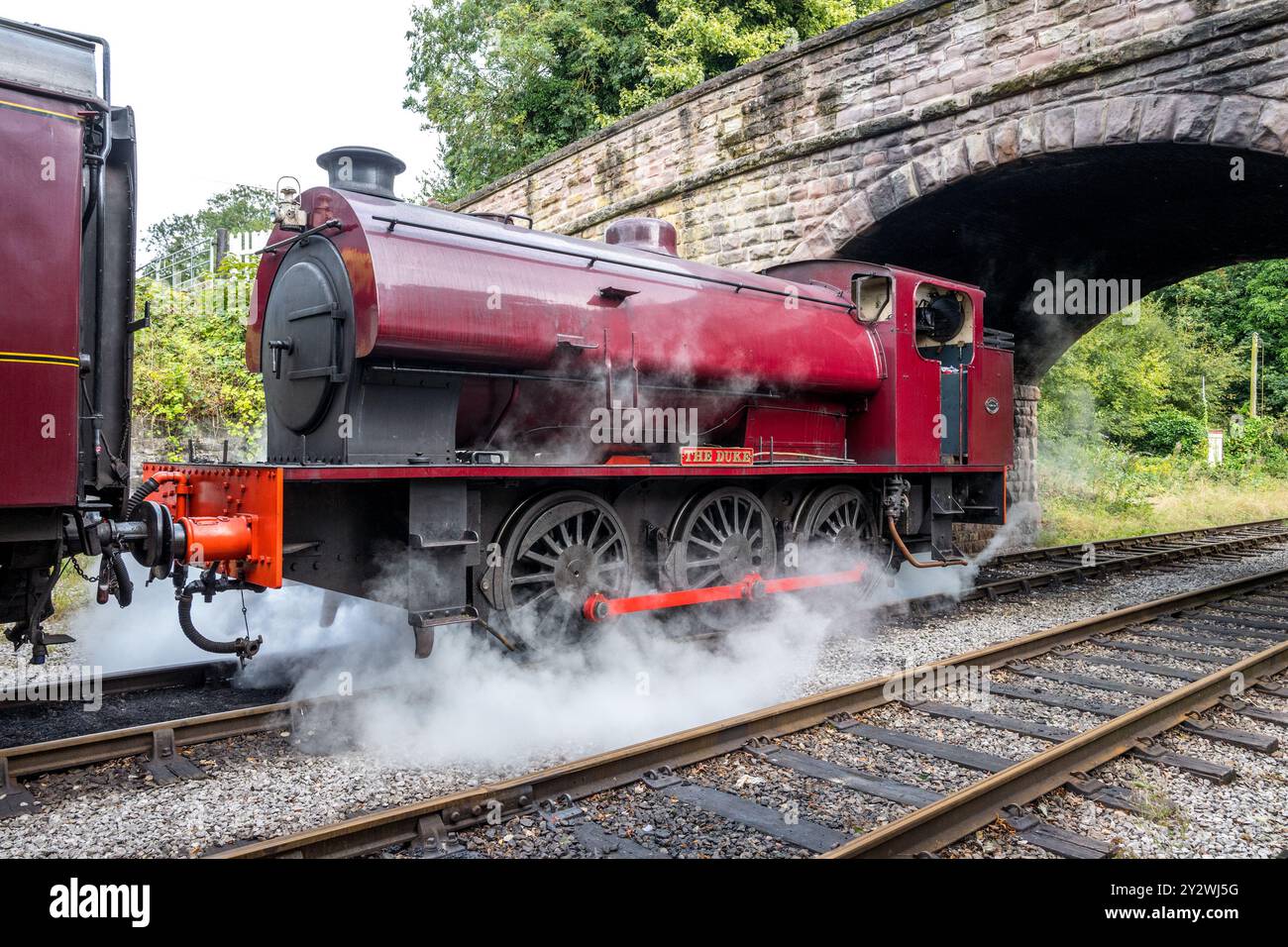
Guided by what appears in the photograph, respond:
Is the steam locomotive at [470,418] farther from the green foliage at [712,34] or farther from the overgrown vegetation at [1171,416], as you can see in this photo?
the green foliage at [712,34]

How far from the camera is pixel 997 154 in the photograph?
8.86 meters

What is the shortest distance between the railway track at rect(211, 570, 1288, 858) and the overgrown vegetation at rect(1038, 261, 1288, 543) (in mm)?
8356

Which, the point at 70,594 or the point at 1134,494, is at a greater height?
the point at 1134,494

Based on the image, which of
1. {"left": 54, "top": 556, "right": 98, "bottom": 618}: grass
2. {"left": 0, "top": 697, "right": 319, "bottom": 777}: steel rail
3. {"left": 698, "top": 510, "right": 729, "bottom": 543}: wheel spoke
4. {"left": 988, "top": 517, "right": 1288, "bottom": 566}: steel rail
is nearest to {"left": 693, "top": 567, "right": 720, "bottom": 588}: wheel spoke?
{"left": 698, "top": 510, "right": 729, "bottom": 543}: wheel spoke

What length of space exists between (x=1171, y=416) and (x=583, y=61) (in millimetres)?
23695

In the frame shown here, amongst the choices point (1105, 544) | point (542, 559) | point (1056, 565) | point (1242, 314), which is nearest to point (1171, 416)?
point (1242, 314)

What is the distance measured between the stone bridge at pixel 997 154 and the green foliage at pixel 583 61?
527cm

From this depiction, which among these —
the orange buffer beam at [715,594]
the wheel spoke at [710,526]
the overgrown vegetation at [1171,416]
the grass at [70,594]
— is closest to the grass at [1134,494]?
the overgrown vegetation at [1171,416]

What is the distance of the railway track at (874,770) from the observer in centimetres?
318

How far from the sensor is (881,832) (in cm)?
304

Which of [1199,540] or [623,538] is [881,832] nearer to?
[623,538]

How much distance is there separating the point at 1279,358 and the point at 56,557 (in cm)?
3822

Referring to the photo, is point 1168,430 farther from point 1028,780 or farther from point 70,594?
point 70,594
